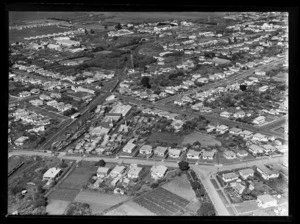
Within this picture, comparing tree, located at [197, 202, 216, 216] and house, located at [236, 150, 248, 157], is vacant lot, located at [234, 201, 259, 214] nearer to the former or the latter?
tree, located at [197, 202, 216, 216]

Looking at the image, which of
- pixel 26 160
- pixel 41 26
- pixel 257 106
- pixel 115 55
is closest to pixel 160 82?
pixel 115 55

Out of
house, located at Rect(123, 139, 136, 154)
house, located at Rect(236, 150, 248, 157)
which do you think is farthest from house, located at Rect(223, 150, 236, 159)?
house, located at Rect(123, 139, 136, 154)

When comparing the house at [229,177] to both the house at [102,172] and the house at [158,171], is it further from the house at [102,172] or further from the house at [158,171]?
the house at [102,172]

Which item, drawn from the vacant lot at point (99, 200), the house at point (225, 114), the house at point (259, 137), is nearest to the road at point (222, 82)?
the house at point (225, 114)

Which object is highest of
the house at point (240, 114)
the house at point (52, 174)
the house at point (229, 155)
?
the house at point (240, 114)

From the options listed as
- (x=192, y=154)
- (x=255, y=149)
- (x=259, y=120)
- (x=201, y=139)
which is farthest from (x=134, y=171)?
(x=259, y=120)

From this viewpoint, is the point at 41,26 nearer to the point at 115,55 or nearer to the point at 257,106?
the point at 115,55
